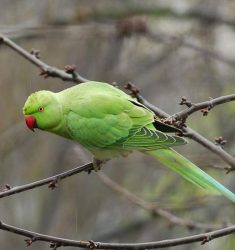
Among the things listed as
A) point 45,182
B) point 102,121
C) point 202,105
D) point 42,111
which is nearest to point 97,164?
point 102,121

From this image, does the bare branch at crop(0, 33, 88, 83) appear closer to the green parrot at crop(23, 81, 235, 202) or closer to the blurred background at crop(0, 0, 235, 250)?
the green parrot at crop(23, 81, 235, 202)

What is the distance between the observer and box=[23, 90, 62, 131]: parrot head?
11.8ft

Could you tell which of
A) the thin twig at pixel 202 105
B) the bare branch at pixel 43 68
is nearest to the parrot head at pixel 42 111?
the bare branch at pixel 43 68

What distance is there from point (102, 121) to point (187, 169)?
52 centimetres

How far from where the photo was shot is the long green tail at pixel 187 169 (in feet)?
11.5

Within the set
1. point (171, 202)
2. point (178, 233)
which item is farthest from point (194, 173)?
point (178, 233)

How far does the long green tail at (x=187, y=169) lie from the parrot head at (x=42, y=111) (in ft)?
1.79

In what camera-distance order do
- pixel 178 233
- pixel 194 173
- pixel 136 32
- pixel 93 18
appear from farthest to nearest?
pixel 178 233 < pixel 93 18 < pixel 136 32 < pixel 194 173

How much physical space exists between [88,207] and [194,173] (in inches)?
144

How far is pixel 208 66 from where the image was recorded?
6922 millimetres

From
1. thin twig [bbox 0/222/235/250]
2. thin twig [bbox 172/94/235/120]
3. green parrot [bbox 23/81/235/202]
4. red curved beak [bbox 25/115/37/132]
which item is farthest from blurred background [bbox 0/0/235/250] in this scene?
thin twig [bbox 0/222/235/250]

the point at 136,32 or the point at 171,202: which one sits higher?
the point at 136,32

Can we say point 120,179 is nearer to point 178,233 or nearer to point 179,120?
point 178,233

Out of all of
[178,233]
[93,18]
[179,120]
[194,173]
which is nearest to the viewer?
[179,120]
